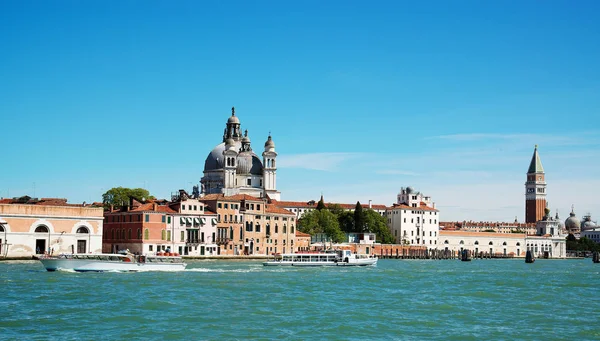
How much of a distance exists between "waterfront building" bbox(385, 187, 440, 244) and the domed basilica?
634 inches

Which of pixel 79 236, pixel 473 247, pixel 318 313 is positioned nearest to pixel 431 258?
pixel 473 247

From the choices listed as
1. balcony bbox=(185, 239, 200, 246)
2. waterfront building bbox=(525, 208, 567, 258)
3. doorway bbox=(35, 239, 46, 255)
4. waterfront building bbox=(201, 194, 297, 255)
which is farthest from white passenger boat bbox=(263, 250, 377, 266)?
waterfront building bbox=(525, 208, 567, 258)

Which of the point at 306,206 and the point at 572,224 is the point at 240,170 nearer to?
the point at 306,206

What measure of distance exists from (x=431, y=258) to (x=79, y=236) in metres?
46.5

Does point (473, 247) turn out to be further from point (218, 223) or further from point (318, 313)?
point (318, 313)

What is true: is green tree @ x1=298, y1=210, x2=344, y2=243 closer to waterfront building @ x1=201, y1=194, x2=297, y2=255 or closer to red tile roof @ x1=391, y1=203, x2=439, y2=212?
waterfront building @ x1=201, y1=194, x2=297, y2=255

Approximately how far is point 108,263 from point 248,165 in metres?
43.4

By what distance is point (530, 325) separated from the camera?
21594mm

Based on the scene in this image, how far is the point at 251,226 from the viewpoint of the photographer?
2576 inches

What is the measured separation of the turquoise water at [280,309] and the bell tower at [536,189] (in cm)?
10474

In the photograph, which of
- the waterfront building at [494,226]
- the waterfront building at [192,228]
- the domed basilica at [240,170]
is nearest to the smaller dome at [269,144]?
the domed basilica at [240,170]

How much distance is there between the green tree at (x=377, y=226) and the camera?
8612 centimetres

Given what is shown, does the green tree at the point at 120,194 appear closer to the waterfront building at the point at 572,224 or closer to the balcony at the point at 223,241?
the balcony at the point at 223,241

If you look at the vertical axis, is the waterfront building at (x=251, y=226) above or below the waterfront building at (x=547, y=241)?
above
